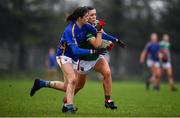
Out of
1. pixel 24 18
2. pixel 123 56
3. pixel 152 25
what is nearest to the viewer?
pixel 24 18

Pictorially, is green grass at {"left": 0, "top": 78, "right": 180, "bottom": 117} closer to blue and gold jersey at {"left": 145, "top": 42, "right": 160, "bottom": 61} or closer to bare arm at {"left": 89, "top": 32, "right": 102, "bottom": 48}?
bare arm at {"left": 89, "top": 32, "right": 102, "bottom": 48}

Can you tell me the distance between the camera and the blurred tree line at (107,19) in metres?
48.7

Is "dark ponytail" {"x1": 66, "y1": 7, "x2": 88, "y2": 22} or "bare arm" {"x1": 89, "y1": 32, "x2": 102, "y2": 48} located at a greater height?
"dark ponytail" {"x1": 66, "y1": 7, "x2": 88, "y2": 22}

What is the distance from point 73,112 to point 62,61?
3.31 feet

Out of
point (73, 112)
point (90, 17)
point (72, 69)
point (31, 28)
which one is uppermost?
point (31, 28)

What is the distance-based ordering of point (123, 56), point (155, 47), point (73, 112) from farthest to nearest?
point (123, 56)
point (155, 47)
point (73, 112)

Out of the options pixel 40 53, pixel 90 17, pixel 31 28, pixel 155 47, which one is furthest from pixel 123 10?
pixel 90 17

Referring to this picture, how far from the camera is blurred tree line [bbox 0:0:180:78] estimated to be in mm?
48656

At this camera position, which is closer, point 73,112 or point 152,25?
point 73,112

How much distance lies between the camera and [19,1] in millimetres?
48750

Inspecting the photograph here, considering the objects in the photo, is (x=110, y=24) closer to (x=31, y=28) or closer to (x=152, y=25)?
(x=152, y=25)

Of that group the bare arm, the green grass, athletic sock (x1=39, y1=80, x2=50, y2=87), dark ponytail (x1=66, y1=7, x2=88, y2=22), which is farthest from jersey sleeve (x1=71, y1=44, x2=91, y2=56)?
athletic sock (x1=39, y1=80, x2=50, y2=87)

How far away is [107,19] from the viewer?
2183 inches

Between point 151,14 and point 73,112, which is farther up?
point 151,14
